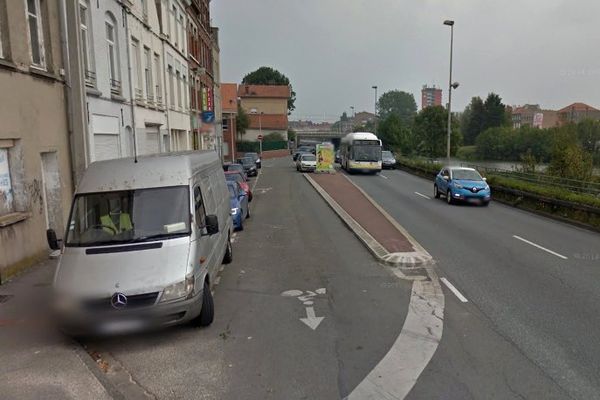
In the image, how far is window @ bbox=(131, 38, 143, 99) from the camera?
16.8 meters

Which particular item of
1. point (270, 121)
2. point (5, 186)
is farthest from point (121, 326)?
point (270, 121)

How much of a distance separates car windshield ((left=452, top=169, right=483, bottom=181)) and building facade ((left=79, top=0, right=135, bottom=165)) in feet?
43.2

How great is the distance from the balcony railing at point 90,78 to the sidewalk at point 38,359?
7328 mm

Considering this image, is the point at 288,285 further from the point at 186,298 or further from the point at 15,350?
the point at 15,350

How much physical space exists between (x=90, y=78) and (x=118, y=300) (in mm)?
9807

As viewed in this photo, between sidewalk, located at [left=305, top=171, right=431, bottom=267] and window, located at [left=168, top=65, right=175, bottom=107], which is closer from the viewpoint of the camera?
sidewalk, located at [left=305, top=171, right=431, bottom=267]

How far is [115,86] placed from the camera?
14898 mm

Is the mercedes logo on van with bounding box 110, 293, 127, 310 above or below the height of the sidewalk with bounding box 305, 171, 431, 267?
above

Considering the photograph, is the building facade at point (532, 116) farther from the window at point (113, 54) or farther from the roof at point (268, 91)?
the window at point (113, 54)

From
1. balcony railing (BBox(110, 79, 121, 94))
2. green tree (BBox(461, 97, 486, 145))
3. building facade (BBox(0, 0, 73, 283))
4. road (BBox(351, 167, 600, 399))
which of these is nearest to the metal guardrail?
road (BBox(351, 167, 600, 399))

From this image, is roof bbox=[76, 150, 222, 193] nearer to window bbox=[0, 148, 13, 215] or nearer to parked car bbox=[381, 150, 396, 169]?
window bbox=[0, 148, 13, 215]

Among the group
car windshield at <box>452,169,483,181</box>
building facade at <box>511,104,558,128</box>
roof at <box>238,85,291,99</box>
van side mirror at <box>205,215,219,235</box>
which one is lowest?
car windshield at <box>452,169,483,181</box>

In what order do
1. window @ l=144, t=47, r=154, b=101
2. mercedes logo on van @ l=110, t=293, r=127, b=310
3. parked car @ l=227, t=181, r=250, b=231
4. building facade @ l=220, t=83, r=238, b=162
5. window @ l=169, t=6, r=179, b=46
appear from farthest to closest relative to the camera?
building facade @ l=220, t=83, r=238, b=162, window @ l=169, t=6, r=179, b=46, window @ l=144, t=47, r=154, b=101, parked car @ l=227, t=181, r=250, b=231, mercedes logo on van @ l=110, t=293, r=127, b=310

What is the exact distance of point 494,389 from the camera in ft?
13.8
